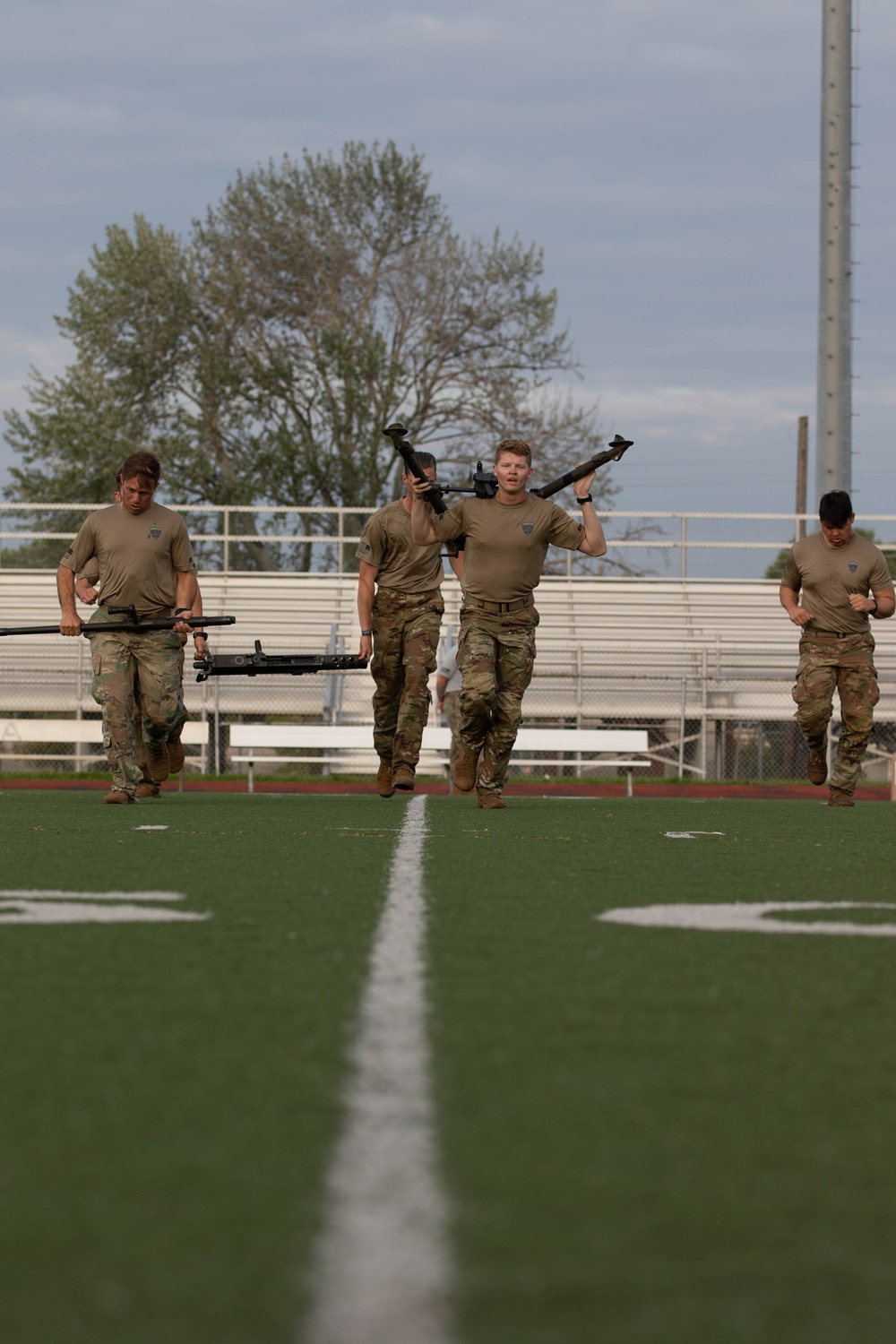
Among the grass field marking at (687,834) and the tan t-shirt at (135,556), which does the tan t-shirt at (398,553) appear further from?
the grass field marking at (687,834)

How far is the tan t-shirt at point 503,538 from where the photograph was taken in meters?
9.95

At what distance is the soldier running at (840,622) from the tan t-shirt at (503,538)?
250 centimetres

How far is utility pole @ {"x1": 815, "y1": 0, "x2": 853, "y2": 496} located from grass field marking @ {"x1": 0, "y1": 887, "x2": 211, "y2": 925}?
18.6m

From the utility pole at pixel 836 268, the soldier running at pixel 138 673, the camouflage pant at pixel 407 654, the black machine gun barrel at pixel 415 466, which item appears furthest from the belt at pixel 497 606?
the utility pole at pixel 836 268

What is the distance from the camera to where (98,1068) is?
2615mm

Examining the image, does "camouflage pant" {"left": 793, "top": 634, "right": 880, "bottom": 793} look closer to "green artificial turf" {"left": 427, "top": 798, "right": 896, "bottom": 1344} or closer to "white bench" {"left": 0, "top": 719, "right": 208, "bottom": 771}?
"green artificial turf" {"left": 427, "top": 798, "right": 896, "bottom": 1344}

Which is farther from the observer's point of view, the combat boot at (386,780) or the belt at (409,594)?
the combat boot at (386,780)

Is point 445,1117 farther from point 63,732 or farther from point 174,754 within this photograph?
point 63,732

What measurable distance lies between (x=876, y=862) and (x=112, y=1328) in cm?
502

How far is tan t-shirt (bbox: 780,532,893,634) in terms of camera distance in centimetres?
1186

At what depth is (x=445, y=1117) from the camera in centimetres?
232

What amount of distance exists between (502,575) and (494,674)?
58 cm

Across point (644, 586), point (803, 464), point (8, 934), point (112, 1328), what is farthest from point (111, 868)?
point (803, 464)

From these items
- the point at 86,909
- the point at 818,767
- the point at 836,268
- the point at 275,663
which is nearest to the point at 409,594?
the point at 275,663
